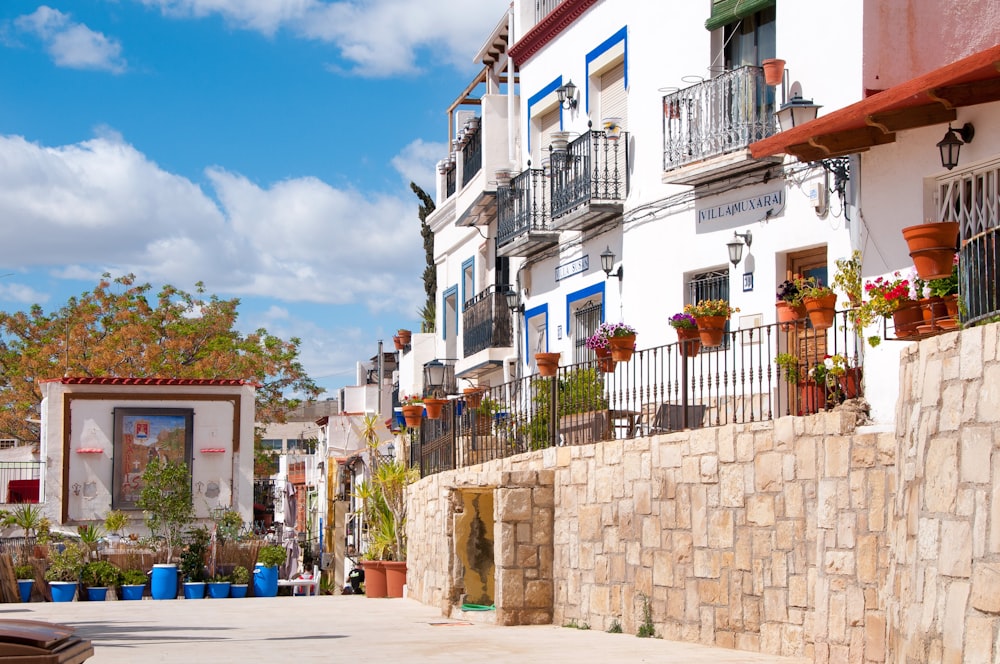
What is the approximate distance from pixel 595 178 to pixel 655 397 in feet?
21.6

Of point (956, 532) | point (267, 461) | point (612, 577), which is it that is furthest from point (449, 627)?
point (267, 461)

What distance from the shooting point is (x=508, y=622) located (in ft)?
51.9

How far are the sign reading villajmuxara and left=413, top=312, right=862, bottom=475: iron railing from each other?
150cm

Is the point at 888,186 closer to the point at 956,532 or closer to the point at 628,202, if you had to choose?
the point at 956,532

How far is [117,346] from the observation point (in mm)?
43656

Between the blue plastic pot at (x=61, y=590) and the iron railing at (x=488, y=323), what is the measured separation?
29.8 feet

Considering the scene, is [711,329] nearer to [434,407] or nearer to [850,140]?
[850,140]

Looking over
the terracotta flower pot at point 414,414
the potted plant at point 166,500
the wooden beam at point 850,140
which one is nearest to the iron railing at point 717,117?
the wooden beam at point 850,140

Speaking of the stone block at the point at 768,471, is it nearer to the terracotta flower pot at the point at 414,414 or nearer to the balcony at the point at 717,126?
the balcony at the point at 717,126

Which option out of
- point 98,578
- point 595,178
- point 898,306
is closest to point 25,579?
point 98,578

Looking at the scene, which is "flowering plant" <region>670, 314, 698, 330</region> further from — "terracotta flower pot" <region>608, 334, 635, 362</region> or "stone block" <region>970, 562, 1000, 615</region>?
"stone block" <region>970, 562, 1000, 615</region>

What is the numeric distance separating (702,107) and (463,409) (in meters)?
6.69

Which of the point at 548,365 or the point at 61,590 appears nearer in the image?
the point at 548,365

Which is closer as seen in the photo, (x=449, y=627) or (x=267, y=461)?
(x=449, y=627)
